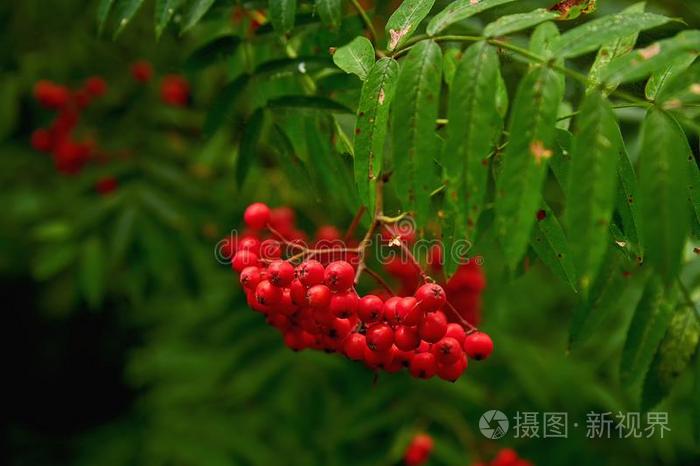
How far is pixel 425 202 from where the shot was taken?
128 centimetres

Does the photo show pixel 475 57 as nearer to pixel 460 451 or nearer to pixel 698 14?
pixel 698 14

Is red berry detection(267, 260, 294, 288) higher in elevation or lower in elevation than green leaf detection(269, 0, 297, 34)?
lower

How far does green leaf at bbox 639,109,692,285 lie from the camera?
1.06m

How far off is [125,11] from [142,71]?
183 cm

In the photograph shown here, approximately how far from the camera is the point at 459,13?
4.53 ft

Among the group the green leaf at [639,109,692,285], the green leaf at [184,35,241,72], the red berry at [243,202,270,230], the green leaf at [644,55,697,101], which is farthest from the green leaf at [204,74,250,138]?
the green leaf at [639,109,692,285]

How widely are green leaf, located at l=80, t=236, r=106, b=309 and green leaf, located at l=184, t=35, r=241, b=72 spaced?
1.41 meters

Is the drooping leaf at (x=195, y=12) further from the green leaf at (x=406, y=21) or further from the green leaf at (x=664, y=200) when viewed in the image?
the green leaf at (x=664, y=200)

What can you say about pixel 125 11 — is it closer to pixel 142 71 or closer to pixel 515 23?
pixel 515 23

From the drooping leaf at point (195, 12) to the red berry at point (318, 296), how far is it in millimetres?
762

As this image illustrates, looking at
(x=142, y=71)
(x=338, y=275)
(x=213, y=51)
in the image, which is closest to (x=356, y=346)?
(x=338, y=275)

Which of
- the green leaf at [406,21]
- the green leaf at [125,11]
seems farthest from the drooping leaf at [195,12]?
the green leaf at [406,21]

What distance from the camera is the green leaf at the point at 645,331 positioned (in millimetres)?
1767

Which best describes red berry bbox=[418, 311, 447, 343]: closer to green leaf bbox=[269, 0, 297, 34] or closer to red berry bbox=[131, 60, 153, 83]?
green leaf bbox=[269, 0, 297, 34]
